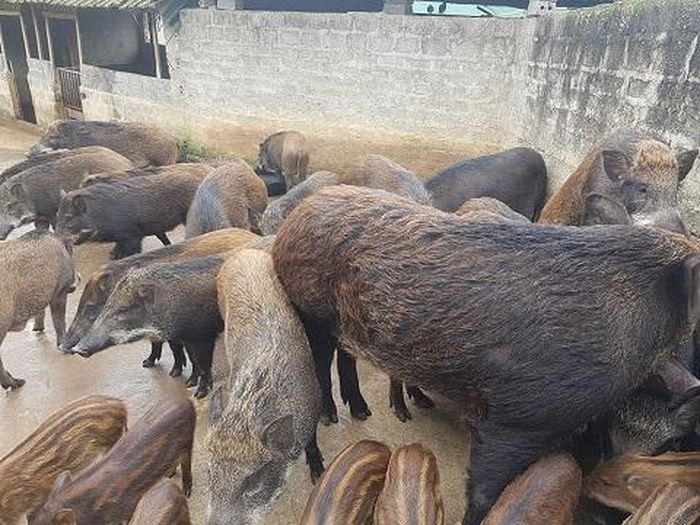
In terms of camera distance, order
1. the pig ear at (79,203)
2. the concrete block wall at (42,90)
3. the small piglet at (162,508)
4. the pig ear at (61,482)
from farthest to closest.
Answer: the concrete block wall at (42,90)
the pig ear at (79,203)
the pig ear at (61,482)
the small piglet at (162,508)

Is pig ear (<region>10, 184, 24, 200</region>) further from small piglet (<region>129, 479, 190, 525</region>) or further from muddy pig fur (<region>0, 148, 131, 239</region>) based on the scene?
small piglet (<region>129, 479, 190, 525</region>)

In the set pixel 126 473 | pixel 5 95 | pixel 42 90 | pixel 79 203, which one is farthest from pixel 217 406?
pixel 5 95

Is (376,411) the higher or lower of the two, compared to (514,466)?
lower

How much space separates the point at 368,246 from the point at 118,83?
10.2m

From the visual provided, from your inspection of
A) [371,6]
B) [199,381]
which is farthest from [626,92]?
[371,6]

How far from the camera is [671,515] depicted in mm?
2596

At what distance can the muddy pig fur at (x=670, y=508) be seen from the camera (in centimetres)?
259

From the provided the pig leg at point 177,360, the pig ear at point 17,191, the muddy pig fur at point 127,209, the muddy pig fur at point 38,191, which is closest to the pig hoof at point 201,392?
the pig leg at point 177,360

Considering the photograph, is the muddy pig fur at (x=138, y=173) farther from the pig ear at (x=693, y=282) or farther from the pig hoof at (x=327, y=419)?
the pig ear at (x=693, y=282)

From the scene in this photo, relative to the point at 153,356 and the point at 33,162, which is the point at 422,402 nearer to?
the point at 153,356

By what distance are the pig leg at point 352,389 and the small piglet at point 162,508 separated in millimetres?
1427

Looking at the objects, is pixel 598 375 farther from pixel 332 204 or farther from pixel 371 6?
pixel 371 6

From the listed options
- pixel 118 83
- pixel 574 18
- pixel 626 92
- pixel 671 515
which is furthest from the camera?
pixel 118 83

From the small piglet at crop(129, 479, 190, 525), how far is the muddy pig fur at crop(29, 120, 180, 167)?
22.5 ft
